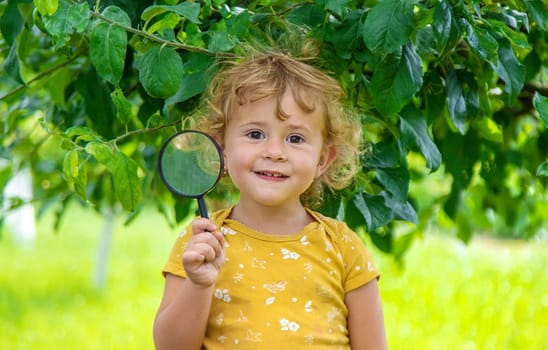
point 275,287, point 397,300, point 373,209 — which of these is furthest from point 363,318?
point 397,300

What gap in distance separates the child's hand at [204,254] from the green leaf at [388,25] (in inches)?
19.4

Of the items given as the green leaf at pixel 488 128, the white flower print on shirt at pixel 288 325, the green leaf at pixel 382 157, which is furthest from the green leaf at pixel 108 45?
the green leaf at pixel 488 128

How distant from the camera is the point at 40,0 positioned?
1.70 m

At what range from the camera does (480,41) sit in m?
1.89

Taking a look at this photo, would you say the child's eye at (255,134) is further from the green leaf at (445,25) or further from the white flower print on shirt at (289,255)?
the green leaf at (445,25)

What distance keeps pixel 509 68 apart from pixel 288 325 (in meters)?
0.81

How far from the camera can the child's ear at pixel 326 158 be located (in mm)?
1973

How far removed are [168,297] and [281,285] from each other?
0.73 ft

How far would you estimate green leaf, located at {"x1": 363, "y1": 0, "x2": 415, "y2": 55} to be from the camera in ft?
5.96

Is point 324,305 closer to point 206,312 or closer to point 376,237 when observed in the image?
point 206,312

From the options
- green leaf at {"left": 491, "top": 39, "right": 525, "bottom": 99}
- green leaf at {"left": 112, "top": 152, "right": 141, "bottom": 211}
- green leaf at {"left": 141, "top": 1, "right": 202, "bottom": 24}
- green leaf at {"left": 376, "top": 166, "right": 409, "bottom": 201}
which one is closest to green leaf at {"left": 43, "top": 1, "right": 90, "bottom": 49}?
green leaf at {"left": 141, "top": 1, "right": 202, "bottom": 24}

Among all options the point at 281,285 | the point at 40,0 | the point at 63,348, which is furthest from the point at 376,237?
the point at 63,348

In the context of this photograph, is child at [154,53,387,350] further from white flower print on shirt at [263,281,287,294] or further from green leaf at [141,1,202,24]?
green leaf at [141,1,202,24]

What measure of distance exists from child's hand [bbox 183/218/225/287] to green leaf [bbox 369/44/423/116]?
499 mm
